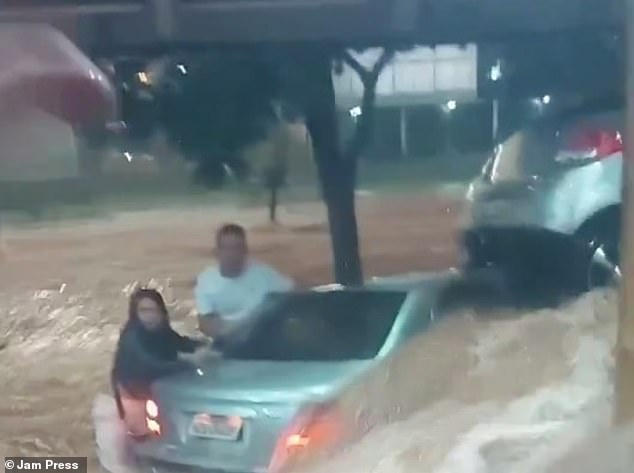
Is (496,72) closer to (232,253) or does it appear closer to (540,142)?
(540,142)

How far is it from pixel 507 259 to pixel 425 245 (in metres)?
0.08

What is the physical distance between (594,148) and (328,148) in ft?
0.82

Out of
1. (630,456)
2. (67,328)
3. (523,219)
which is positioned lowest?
(630,456)

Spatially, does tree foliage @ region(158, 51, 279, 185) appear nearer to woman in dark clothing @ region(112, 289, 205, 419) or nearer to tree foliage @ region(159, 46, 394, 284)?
tree foliage @ region(159, 46, 394, 284)

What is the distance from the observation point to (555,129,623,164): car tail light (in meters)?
1.02

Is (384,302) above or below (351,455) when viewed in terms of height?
above

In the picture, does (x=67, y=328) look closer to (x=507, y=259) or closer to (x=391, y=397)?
(x=391, y=397)

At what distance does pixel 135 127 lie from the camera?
104 cm

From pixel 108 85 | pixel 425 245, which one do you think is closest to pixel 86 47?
pixel 108 85

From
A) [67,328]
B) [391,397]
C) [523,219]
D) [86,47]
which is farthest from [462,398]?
[86,47]

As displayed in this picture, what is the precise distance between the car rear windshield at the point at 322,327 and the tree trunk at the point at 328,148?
2.6 inches

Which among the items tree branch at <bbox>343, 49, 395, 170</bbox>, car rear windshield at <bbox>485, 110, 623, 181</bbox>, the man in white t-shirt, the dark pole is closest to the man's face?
the man in white t-shirt

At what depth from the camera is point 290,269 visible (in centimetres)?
105

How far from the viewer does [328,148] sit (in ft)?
3.37
